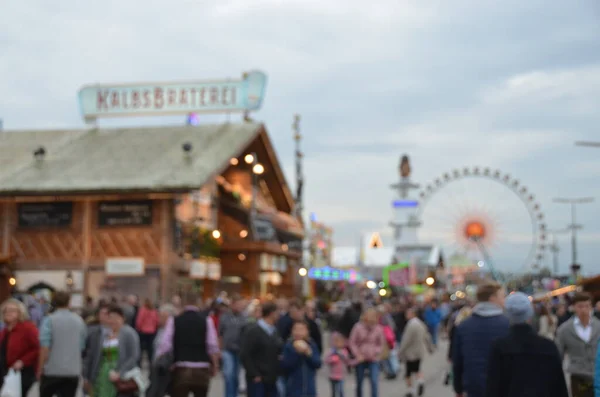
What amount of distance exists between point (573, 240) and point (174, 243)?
55634mm

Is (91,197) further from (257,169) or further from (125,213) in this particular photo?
(257,169)

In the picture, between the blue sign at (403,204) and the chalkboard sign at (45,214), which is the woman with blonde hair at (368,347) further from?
the blue sign at (403,204)

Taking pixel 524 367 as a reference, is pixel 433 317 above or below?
below

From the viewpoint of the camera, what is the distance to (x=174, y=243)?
30.4m

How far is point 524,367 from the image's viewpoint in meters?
6.41

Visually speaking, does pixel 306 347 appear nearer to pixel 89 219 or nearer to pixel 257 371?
pixel 257 371

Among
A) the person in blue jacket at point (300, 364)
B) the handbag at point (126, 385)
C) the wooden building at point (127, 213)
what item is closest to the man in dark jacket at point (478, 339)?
the person in blue jacket at point (300, 364)

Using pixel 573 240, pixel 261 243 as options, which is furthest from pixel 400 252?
pixel 261 243

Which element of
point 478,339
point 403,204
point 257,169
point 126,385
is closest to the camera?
point 478,339

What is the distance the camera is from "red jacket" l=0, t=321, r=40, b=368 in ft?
33.1

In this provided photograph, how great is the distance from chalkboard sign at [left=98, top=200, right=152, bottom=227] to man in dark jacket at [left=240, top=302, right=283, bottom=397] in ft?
63.4

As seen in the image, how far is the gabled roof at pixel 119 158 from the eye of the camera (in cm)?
2970

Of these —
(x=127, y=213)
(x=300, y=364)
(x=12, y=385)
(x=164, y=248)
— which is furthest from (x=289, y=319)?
(x=127, y=213)

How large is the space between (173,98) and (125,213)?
998cm
